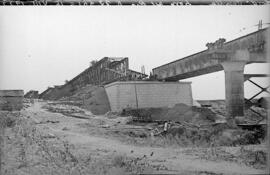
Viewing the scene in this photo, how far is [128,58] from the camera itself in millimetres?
13531

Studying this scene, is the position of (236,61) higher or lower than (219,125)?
higher

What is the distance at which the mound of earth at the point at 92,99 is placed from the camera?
79.5ft

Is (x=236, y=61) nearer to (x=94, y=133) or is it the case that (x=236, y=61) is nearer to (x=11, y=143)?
(x=94, y=133)

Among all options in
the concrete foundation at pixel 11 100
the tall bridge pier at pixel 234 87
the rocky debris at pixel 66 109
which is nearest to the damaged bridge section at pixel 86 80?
the rocky debris at pixel 66 109

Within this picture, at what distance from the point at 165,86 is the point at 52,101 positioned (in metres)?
9.26

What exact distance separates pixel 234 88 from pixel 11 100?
544 inches

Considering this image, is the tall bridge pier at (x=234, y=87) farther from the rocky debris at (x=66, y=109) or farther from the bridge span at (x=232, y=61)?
the rocky debris at (x=66, y=109)

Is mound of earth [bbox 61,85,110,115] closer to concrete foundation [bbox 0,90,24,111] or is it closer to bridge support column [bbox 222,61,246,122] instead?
concrete foundation [bbox 0,90,24,111]

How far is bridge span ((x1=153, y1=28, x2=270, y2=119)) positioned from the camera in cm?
1991

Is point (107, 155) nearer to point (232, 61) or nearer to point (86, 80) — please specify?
point (86, 80)

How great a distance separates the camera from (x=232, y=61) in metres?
21.9

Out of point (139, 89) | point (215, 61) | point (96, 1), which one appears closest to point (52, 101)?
point (139, 89)

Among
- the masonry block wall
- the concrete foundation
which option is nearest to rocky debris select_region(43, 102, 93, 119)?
the masonry block wall

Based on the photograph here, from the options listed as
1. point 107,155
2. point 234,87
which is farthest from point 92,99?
point 107,155
